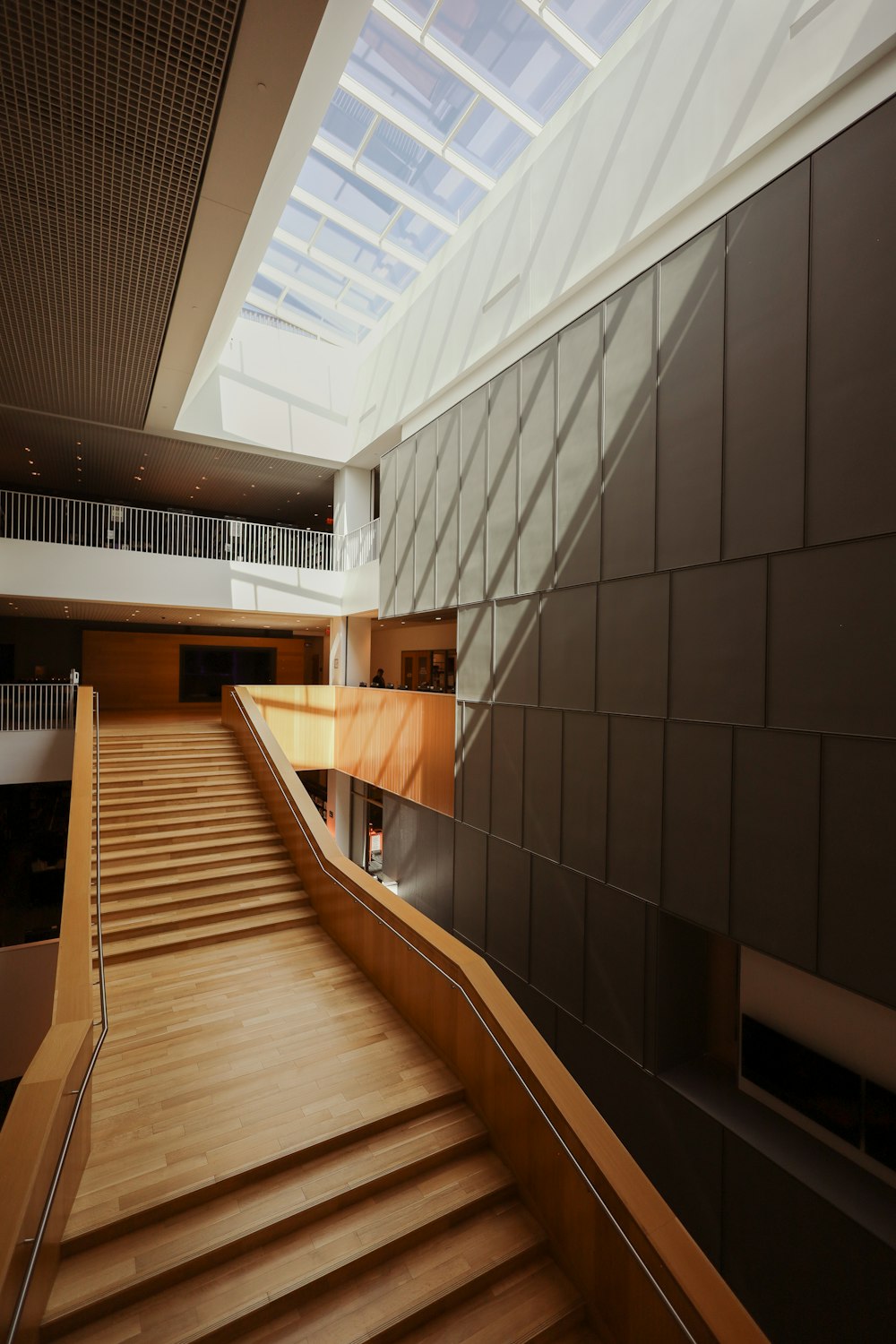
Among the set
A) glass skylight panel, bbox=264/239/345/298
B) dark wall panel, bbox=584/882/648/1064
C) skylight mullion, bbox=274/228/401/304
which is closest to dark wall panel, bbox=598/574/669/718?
dark wall panel, bbox=584/882/648/1064

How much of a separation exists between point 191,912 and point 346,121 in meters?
11.4

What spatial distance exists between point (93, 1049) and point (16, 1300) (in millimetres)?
1870

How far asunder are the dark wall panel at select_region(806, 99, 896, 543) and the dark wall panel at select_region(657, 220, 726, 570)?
0.95 meters

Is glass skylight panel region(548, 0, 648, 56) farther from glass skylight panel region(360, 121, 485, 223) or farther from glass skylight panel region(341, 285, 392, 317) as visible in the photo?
glass skylight panel region(341, 285, 392, 317)

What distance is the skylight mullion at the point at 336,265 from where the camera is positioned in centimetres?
1226

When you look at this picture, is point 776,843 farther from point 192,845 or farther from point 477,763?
point 192,845

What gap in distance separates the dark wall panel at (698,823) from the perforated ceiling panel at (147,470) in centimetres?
1354

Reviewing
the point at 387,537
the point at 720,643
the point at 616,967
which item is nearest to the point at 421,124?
the point at 387,537

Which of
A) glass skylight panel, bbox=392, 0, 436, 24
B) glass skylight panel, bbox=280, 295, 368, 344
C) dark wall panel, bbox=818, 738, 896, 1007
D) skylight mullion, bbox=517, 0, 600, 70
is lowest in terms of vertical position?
dark wall panel, bbox=818, 738, 896, 1007

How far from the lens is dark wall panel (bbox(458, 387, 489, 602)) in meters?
10.1

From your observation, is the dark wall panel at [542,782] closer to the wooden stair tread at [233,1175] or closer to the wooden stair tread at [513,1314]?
the wooden stair tread at [233,1175]

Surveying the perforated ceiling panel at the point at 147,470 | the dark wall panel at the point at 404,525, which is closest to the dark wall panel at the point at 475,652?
the dark wall panel at the point at 404,525

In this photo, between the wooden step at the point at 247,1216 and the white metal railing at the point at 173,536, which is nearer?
the wooden step at the point at 247,1216

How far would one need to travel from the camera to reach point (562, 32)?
25.8 ft
